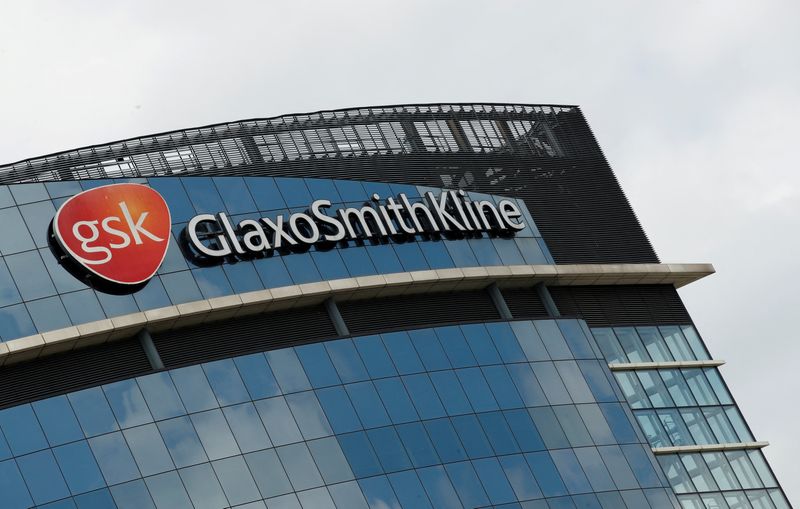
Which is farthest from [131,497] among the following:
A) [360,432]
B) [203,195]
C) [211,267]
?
[203,195]

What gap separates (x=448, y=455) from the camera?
72000mm

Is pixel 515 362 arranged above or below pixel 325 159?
below

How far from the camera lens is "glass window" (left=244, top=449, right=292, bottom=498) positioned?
2680 inches

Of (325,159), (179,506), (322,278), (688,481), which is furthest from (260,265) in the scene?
(688,481)

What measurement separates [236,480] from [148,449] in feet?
12.9

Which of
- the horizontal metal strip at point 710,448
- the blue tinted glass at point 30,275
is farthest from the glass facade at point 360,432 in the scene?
the blue tinted glass at point 30,275

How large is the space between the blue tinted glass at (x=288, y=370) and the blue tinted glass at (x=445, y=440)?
6063 millimetres

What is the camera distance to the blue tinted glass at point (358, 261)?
7662 cm

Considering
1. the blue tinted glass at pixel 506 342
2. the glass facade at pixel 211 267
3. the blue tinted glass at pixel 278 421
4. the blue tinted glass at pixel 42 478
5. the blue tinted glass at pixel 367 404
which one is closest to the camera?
the blue tinted glass at pixel 42 478

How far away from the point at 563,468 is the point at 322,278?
14.4 meters

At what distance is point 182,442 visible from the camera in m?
68.0

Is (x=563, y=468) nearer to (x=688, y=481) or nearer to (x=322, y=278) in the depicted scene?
(x=688, y=481)

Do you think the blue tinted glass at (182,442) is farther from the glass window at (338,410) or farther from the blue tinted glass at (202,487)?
the glass window at (338,410)

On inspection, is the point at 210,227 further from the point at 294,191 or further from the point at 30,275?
the point at 30,275
